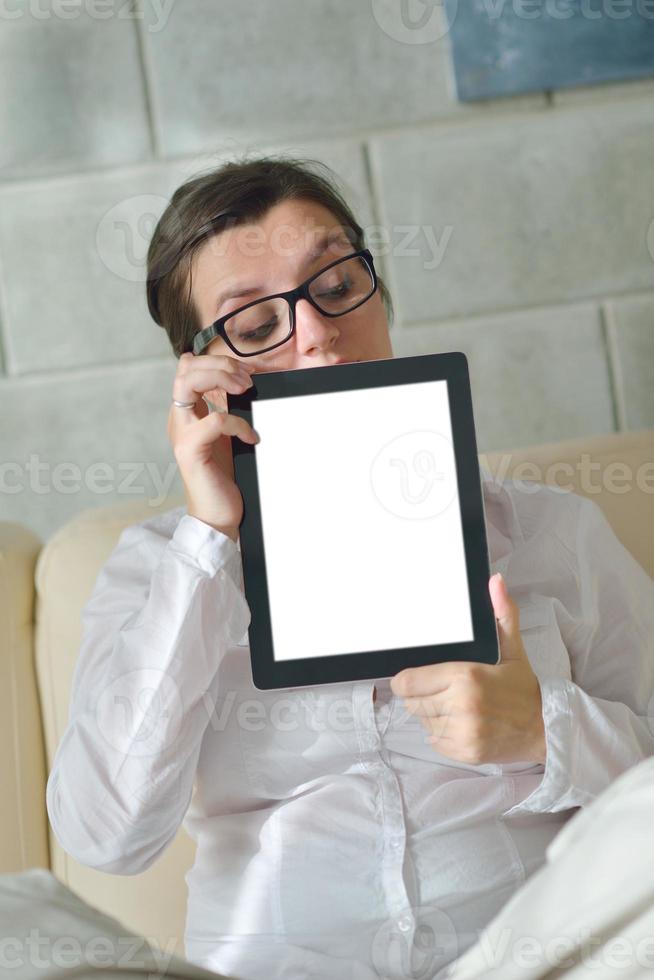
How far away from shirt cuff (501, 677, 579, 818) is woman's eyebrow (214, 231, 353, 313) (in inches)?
19.6

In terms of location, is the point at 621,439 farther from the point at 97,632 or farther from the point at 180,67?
the point at 180,67

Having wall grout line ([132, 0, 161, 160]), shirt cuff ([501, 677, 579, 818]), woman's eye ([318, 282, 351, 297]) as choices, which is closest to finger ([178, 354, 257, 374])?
woman's eye ([318, 282, 351, 297])

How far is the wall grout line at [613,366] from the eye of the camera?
5.31 ft

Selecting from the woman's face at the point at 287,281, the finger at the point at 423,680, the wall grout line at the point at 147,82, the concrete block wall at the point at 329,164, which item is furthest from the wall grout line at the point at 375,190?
the finger at the point at 423,680

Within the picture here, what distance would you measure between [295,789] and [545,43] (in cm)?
124

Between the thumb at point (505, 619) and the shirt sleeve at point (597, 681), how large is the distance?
0.05 metres

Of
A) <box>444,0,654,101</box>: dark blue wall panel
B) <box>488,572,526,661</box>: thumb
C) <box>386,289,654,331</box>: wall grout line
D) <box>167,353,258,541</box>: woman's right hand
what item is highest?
<box>444,0,654,101</box>: dark blue wall panel

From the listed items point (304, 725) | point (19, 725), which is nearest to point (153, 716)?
point (304, 725)

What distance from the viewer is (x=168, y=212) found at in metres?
1.15

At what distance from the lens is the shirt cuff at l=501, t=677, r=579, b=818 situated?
0.88m

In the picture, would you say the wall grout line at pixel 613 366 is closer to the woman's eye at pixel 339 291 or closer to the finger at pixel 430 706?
the woman's eye at pixel 339 291

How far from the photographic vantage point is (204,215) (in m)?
1.08

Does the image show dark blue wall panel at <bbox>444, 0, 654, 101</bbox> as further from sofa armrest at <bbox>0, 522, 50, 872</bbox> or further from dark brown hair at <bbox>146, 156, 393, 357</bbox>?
sofa armrest at <bbox>0, 522, 50, 872</bbox>

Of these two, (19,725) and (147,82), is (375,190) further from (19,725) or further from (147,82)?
(19,725)
